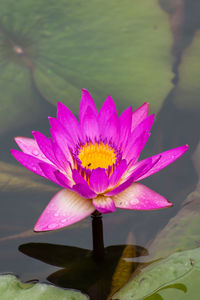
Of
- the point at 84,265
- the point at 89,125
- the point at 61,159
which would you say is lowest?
the point at 84,265

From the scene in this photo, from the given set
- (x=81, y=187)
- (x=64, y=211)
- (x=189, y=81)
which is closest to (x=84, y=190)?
(x=81, y=187)

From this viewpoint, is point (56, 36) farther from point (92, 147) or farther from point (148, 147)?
point (92, 147)

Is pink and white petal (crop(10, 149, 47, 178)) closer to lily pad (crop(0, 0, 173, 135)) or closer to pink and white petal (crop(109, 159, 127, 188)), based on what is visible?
pink and white petal (crop(109, 159, 127, 188))

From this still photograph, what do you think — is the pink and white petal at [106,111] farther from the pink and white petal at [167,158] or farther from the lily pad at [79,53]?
the lily pad at [79,53]

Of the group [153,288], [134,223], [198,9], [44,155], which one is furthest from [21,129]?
[198,9]

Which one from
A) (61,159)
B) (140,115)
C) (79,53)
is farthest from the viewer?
(79,53)

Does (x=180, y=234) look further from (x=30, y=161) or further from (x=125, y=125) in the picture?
(x=30, y=161)

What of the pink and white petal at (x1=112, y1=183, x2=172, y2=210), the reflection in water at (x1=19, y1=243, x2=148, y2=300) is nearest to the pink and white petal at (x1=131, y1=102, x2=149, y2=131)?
the pink and white petal at (x1=112, y1=183, x2=172, y2=210)
